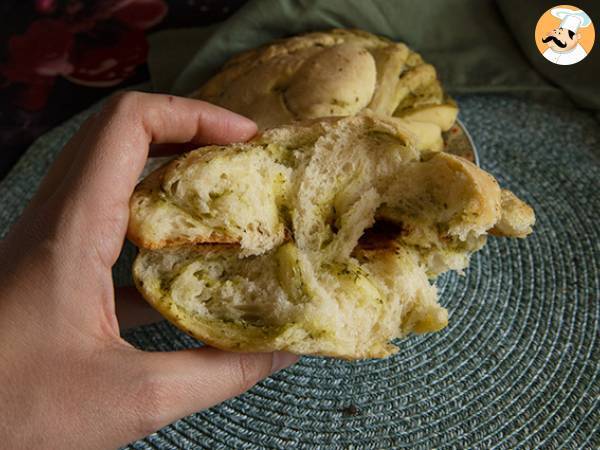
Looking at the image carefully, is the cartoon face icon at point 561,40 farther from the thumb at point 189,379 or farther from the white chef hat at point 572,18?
the thumb at point 189,379

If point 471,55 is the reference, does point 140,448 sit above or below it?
below

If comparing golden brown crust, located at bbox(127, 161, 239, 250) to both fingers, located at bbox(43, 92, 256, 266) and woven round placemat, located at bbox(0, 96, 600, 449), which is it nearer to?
fingers, located at bbox(43, 92, 256, 266)

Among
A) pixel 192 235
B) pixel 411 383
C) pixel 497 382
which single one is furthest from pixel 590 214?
pixel 192 235

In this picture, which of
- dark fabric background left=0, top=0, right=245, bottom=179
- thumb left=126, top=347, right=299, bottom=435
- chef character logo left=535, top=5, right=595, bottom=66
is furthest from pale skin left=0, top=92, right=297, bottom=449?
chef character logo left=535, top=5, right=595, bottom=66

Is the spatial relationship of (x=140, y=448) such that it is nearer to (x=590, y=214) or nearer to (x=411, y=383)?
(x=411, y=383)

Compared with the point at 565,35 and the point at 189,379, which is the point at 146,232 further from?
the point at 565,35

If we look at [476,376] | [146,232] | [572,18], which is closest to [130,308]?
[146,232]
